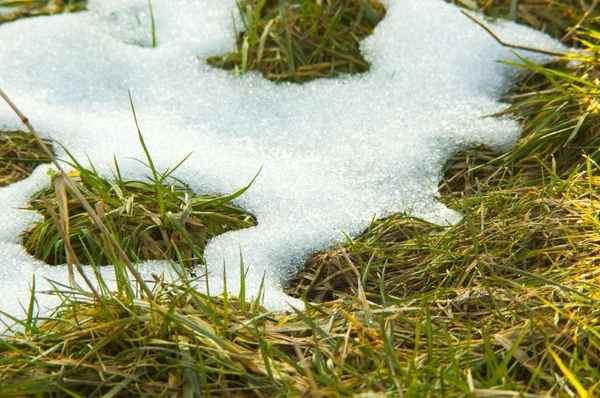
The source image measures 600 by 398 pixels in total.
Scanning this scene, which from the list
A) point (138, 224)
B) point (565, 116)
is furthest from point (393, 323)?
point (565, 116)

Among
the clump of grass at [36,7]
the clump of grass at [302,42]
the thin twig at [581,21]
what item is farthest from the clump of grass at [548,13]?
the clump of grass at [36,7]

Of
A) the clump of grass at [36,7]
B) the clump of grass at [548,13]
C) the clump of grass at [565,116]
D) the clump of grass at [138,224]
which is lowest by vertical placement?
the clump of grass at [138,224]

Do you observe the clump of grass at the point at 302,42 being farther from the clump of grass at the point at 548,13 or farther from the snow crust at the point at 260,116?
the clump of grass at the point at 548,13

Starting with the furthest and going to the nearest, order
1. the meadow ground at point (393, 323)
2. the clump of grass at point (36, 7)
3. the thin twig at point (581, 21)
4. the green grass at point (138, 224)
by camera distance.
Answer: the clump of grass at point (36, 7), the thin twig at point (581, 21), the green grass at point (138, 224), the meadow ground at point (393, 323)

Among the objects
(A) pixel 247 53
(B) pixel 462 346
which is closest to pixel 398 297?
(B) pixel 462 346

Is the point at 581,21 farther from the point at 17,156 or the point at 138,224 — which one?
the point at 17,156

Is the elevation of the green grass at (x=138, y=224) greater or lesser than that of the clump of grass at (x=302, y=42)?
lesser

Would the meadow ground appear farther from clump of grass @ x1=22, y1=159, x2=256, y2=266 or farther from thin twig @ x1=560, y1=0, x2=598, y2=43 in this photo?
thin twig @ x1=560, y1=0, x2=598, y2=43
